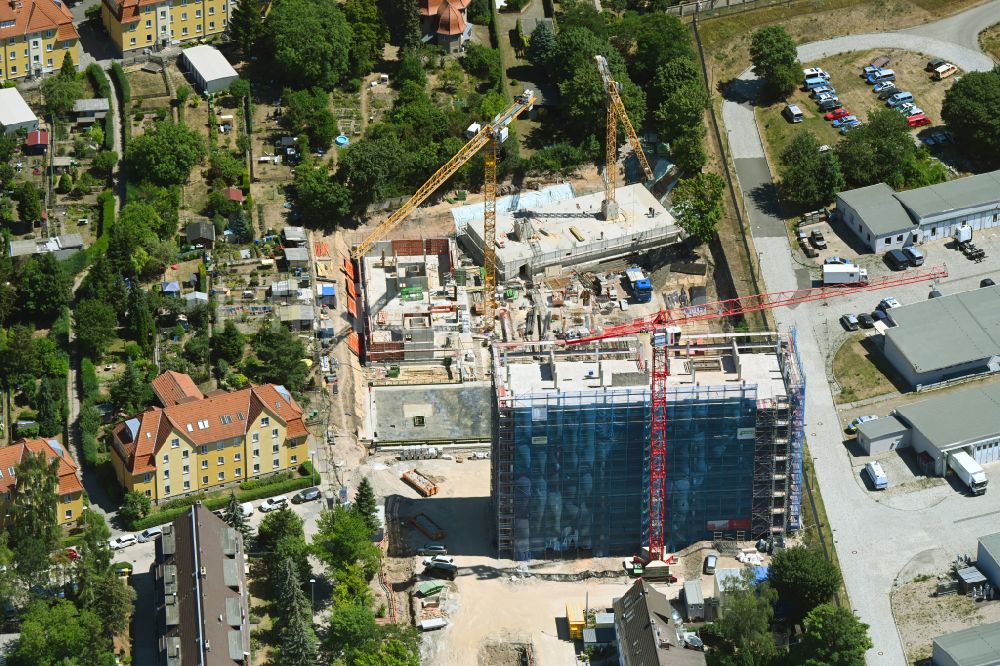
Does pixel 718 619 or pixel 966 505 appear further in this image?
pixel 966 505

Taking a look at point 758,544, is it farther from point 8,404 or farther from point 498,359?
point 8,404

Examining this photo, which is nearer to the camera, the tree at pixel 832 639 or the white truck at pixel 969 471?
the tree at pixel 832 639

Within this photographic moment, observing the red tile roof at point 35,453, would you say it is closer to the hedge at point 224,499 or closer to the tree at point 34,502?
the tree at point 34,502

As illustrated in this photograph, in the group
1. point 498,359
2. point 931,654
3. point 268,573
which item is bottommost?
point 931,654

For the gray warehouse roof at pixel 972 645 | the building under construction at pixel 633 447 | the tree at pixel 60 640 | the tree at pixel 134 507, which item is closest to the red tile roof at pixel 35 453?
the tree at pixel 134 507

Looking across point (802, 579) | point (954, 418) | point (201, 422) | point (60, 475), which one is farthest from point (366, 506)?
point (954, 418)

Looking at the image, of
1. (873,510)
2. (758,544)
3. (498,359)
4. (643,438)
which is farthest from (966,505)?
(498,359)
